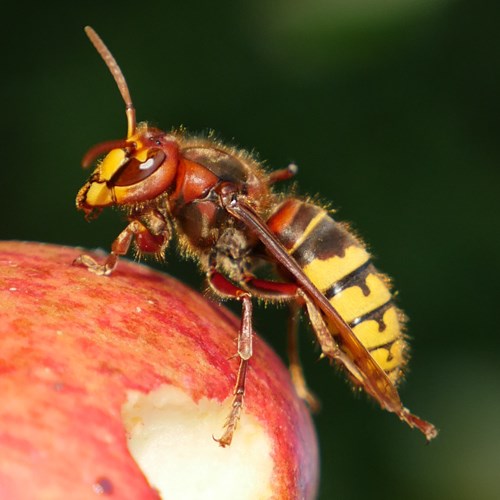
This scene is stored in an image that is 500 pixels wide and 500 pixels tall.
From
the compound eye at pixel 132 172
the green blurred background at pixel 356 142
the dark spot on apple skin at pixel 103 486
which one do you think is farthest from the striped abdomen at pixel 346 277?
the green blurred background at pixel 356 142

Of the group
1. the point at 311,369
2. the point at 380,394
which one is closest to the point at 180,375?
the point at 380,394

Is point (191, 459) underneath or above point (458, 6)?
underneath

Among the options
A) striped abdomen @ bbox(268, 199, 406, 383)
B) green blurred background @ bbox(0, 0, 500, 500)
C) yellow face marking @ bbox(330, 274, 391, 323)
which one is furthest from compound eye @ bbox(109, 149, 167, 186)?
green blurred background @ bbox(0, 0, 500, 500)

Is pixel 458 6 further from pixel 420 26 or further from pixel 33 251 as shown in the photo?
pixel 33 251

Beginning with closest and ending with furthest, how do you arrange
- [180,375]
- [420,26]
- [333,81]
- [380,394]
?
[180,375]
[380,394]
[420,26]
[333,81]

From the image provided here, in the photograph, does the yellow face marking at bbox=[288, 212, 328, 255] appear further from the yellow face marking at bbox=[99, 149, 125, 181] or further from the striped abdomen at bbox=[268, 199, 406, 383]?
the yellow face marking at bbox=[99, 149, 125, 181]

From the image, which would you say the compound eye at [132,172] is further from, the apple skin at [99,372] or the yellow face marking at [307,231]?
the yellow face marking at [307,231]

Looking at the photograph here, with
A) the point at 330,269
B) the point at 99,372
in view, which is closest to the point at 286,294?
the point at 330,269
